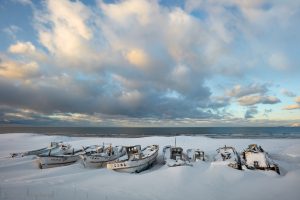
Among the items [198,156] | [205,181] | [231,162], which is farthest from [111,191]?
[198,156]

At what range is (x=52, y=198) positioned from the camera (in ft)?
44.5

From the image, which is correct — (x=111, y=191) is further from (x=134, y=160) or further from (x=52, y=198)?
(x=134, y=160)

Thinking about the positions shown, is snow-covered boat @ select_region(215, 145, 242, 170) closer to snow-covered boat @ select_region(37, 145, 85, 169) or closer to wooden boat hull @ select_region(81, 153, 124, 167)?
wooden boat hull @ select_region(81, 153, 124, 167)

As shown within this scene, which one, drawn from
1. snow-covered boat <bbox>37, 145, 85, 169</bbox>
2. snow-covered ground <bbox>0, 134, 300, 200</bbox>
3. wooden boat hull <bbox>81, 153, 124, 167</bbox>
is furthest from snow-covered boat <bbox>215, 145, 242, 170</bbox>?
snow-covered boat <bbox>37, 145, 85, 169</bbox>

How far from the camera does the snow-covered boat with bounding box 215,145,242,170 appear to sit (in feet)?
68.1

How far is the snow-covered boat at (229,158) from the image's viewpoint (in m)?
20.8

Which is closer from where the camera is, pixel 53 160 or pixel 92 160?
pixel 92 160

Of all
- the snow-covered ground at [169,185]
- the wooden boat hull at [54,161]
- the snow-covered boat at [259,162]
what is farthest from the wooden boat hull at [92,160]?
the snow-covered boat at [259,162]

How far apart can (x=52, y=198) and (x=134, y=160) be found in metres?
10.5

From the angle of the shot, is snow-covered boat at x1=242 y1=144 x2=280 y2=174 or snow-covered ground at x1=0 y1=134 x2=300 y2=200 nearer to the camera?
snow-covered ground at x1=0 y1=134 x2=300 y2=200

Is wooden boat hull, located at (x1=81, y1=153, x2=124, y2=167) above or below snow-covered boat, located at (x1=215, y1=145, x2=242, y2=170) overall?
below

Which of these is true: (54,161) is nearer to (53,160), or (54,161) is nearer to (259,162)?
(53,160)

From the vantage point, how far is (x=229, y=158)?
25812 millimetres

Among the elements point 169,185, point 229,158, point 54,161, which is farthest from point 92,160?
point 229,158
